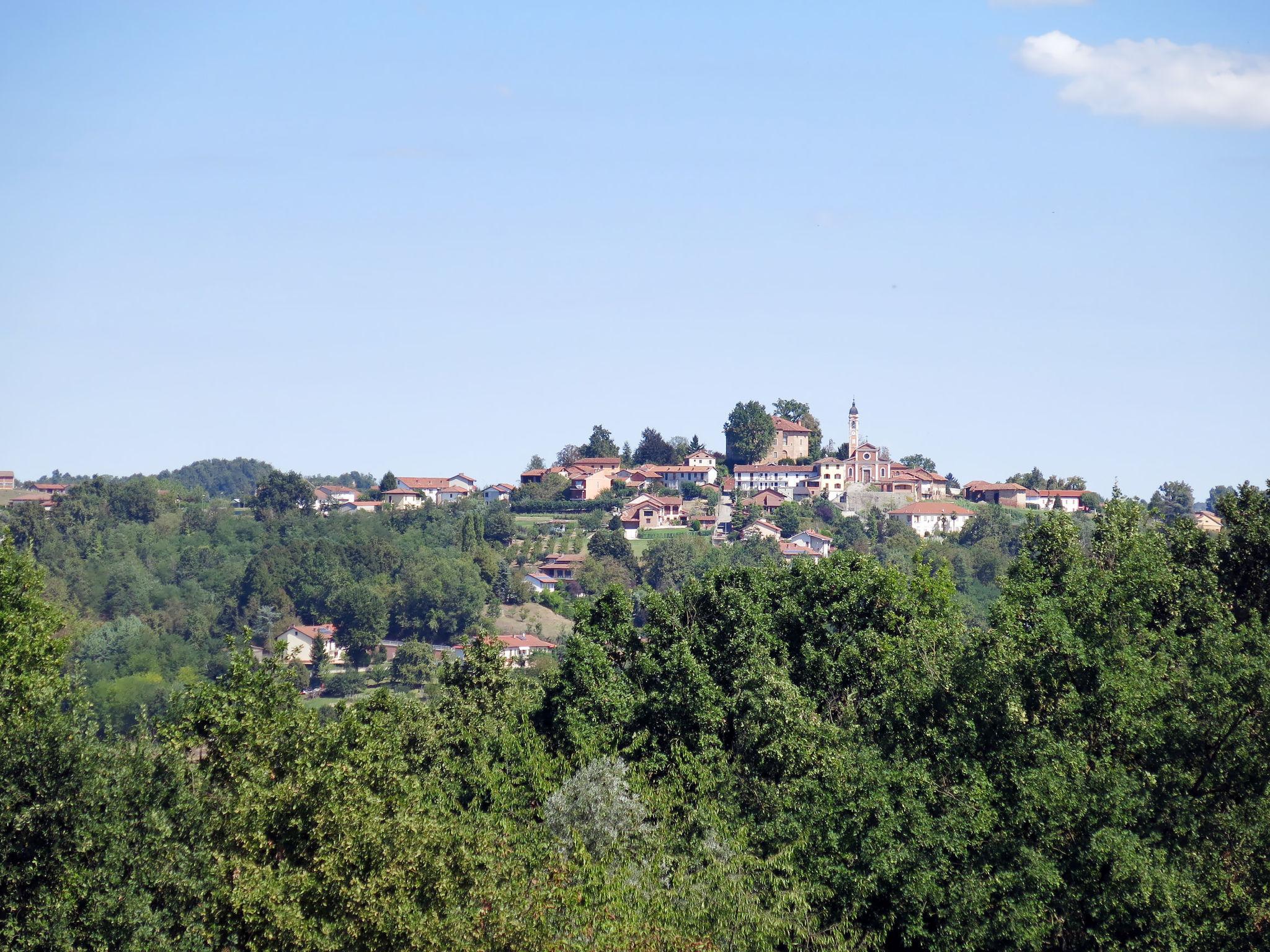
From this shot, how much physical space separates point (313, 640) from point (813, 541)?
50.3 m

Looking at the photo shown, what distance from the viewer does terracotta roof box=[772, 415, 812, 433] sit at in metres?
168

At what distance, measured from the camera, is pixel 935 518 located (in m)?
Result: 151

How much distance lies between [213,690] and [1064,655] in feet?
47.4

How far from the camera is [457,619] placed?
125375 millimetres

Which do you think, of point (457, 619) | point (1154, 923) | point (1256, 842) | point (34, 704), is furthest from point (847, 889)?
point (457, 619)

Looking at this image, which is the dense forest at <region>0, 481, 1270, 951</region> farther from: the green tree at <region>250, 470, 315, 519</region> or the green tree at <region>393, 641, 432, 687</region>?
the green tree at <region>250, 470, 315, 519</region>

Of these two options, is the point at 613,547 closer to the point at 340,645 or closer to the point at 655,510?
the point at 655,510

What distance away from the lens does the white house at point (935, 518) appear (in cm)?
15012

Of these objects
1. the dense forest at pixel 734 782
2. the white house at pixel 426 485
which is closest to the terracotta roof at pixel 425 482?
the white house at pixel 426 485

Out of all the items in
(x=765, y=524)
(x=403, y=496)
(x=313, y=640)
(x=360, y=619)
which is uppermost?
(x=403, y=496)

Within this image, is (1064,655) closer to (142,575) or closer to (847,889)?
(847,889)

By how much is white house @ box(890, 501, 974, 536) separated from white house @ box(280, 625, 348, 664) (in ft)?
198

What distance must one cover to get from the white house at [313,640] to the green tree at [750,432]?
188 ft

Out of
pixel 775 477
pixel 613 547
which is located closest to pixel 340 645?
pixel 613 547
